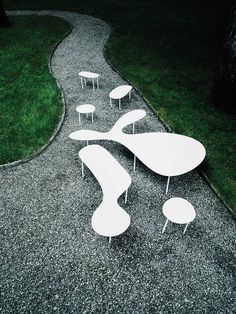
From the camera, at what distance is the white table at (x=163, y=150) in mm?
Result: 7234

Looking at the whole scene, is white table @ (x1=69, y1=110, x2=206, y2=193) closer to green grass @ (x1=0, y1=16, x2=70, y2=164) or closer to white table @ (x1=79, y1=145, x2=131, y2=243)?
white table @ (x1=79, y1=145, x2=131, y2=243)

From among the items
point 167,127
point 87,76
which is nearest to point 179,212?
point 167,127

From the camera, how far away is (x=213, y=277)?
556 cm

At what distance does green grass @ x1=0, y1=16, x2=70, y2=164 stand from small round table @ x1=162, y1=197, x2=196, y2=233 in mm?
4276

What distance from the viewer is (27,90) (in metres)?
11.5

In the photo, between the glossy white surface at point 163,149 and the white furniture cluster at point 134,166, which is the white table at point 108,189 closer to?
the white furniture cluster at point 134,166

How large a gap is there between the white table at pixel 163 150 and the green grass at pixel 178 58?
0.66 metres

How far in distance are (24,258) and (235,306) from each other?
387cm

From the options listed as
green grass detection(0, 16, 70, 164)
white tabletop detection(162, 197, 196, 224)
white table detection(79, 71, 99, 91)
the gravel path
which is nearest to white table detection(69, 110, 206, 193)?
the gravel path

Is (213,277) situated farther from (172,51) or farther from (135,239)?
(172,51)

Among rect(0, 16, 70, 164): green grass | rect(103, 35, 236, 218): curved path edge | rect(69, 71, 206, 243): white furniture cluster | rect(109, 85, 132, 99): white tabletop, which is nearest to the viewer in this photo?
rect(69, 71, 206, 243): white furniture cluster

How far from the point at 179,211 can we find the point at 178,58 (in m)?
9.38

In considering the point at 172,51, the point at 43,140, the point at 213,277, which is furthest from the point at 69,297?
the point at 172,51

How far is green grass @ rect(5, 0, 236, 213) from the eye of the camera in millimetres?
8812
